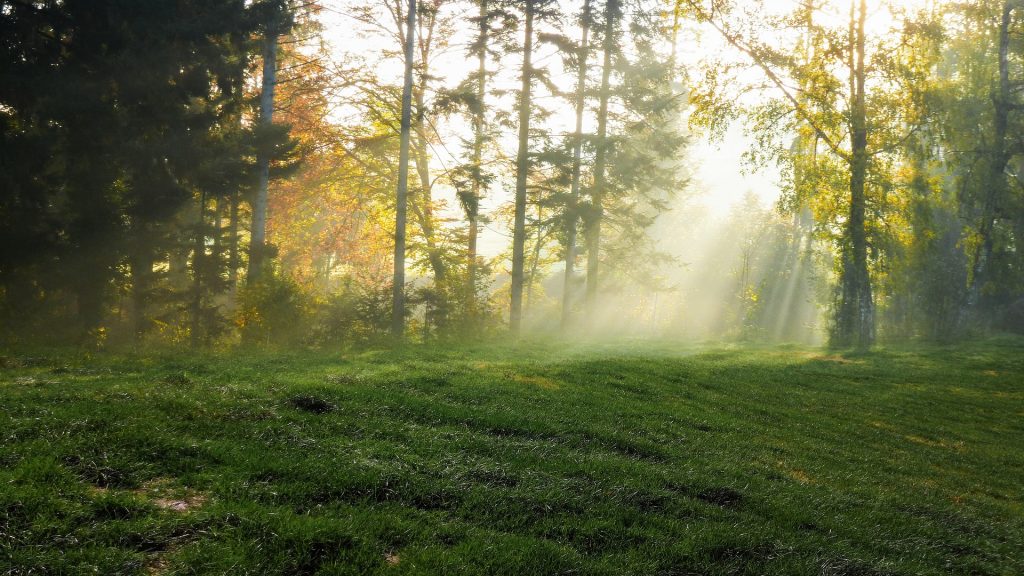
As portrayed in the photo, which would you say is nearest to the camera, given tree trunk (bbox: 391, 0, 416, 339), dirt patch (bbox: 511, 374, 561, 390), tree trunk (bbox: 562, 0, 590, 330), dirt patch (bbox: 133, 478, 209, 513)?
dirt patch (bbox: 133, 478, 209, 513)

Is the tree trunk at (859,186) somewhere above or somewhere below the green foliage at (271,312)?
above

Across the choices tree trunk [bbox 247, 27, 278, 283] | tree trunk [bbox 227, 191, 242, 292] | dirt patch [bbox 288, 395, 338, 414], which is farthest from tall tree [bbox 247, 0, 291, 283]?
dirt patch [bbox 288, 395, 338, 414]

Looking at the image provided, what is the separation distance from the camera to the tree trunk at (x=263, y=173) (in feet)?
69.6

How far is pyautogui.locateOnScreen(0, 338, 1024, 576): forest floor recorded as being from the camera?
15.5ft

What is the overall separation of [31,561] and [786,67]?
28589 mm

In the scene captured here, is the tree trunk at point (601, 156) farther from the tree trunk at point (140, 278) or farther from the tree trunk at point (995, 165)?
the tree trunk at point (140, 278)

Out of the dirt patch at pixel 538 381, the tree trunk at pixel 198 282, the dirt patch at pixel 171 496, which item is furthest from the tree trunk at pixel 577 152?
the dirt patch at pixel 171 496

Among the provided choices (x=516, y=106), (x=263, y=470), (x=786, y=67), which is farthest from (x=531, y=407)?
(x=786, y=67)

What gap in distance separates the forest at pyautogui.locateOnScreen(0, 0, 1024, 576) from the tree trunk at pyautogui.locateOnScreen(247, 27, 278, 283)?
14 centimetres

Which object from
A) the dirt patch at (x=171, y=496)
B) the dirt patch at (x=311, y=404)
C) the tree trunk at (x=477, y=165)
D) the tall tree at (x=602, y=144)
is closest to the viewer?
the dirt patch at (x=171, y=496)

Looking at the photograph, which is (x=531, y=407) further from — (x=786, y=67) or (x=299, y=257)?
(x=299, y=257)

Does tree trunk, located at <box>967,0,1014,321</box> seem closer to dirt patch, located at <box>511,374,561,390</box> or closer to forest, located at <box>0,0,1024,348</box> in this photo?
forest, located at <box>0,0,1024,348</box>

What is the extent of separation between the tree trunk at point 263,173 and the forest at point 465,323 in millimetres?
142

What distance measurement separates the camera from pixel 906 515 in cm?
734
